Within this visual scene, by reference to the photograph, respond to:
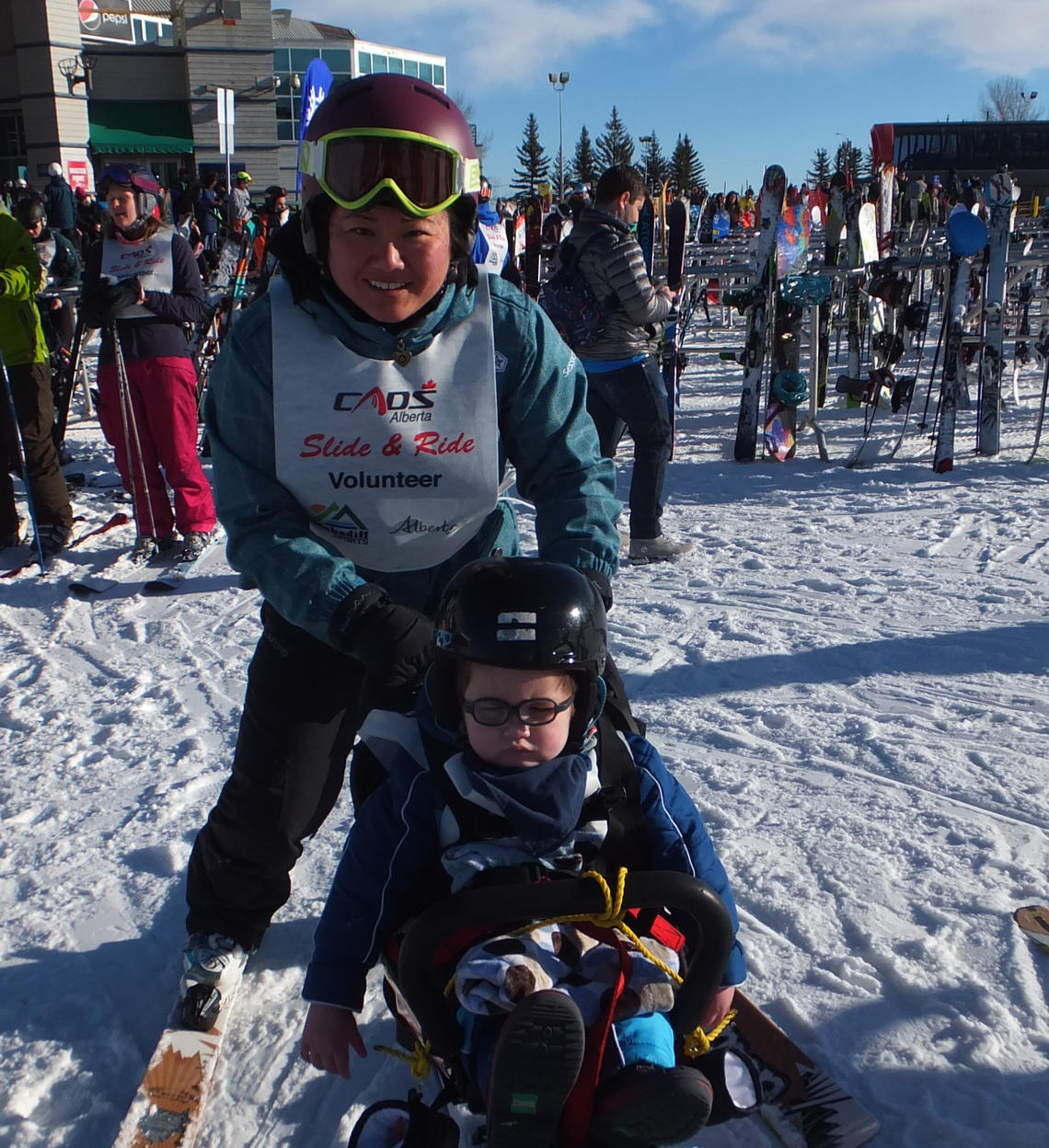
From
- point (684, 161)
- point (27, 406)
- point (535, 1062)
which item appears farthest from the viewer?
point (684, 161)

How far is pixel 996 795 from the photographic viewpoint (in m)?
3.07

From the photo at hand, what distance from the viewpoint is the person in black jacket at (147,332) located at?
17.8ft

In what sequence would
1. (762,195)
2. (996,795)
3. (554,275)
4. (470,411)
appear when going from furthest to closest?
(762,195) → (554,275) → (996,795) → (470,411)

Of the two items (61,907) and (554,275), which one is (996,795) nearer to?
(61,907)

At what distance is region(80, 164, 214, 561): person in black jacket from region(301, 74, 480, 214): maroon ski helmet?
13.2 feet

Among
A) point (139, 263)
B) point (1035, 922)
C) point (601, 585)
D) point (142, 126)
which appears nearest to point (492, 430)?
point (601, 585)

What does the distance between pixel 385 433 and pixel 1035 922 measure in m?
1.99

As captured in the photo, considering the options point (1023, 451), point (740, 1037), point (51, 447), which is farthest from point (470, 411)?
point (1023, 451)

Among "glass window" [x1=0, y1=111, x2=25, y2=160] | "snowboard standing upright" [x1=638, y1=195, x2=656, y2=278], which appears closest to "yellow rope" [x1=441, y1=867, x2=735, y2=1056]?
"snowboard standing upright" [x1=638, y1=195, x2=656, y2=278]

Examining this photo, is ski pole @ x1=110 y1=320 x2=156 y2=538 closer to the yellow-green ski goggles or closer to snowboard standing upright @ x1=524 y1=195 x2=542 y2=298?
the yellow-green ski goggles

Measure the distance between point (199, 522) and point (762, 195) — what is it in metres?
5.03

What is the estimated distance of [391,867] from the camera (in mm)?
1659

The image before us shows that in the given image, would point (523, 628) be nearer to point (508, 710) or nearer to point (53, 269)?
point (508, 710)

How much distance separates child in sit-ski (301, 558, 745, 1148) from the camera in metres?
1.52
